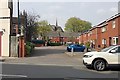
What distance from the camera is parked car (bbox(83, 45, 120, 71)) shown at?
17391mm

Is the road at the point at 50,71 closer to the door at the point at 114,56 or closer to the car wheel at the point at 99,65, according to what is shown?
the car wheel at the point at 99,65

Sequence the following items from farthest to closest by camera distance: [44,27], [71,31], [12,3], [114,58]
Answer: [71,31] < [44,27] < [12,3] < [114,58]

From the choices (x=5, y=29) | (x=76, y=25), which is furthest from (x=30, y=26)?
(x=76, y=25)

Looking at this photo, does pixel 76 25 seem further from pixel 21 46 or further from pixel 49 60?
pixel 49 60

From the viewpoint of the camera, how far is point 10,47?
1215 inches

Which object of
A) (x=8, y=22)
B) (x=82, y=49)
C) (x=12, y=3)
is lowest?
(x=82, y=49)

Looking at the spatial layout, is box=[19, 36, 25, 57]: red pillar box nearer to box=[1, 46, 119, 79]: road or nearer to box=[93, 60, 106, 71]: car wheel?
box=[1, 46, 119, 79]: road

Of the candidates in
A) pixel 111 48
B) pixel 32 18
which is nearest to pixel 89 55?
pixel 111 48

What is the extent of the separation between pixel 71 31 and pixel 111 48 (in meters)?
111

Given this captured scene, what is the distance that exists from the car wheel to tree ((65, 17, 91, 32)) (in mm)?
104347

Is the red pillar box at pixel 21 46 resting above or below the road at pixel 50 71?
above

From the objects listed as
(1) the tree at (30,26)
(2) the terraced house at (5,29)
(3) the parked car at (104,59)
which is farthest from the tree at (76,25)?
(3) the parked car at (104,59)

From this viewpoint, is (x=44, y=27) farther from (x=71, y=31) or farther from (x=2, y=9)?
(x=2, y=9)

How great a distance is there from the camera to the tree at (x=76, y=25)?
123m
